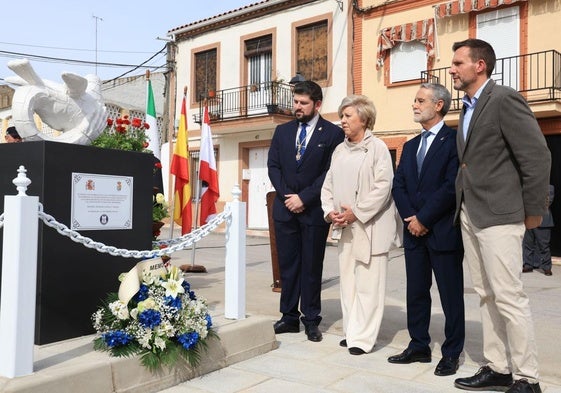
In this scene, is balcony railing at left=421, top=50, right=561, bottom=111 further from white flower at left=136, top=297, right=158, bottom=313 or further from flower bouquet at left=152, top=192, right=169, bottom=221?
white flower at left=136, top=297, right=158, bottom=313

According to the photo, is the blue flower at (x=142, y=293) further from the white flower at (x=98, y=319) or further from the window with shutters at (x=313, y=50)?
the window with shutters at (x=313, y=50)

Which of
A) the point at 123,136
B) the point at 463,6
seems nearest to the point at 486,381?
the point at 123,136

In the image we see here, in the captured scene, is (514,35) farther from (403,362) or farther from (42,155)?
(42,155)

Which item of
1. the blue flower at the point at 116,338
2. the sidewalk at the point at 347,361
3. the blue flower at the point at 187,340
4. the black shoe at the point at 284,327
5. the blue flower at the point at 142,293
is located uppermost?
the blue flower at the point at 142,293

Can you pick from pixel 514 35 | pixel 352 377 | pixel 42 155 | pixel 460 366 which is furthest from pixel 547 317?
pixel 514 35

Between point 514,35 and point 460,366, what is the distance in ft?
35.9

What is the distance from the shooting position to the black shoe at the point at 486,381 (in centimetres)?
345

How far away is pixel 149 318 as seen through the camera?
3393 millimetres

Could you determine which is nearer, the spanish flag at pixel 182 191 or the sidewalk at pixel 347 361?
the sidewalk at pixel 347 361

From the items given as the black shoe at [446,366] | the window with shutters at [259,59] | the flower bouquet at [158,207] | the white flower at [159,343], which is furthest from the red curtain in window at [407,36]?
the white flower at [159,343]

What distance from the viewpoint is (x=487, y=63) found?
3.50 metres

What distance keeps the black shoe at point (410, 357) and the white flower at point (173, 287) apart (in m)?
1.55

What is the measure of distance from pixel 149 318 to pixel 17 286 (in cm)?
80

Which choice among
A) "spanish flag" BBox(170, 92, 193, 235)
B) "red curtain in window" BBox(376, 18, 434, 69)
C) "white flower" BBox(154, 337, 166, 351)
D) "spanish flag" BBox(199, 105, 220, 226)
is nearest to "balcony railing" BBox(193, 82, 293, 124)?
"red curtain in window" BBox(376, 18, 434, 69)
